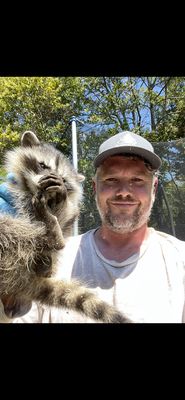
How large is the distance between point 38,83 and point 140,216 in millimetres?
7875

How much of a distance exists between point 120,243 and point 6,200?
60 centimetres

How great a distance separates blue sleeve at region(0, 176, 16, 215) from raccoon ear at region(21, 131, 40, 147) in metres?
0.22

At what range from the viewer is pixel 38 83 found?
9484 mm

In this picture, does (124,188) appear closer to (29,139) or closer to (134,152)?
(134,152)

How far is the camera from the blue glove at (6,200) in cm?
188

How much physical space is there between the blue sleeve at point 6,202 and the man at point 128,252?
0.35 m

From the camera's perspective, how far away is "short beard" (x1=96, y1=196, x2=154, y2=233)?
2137 mm

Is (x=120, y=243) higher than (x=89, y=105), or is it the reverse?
(x=89, y=105)

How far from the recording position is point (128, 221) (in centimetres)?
215

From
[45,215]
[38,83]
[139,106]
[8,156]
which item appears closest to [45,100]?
[38,83]

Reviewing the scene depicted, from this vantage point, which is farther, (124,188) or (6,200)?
(124,188)

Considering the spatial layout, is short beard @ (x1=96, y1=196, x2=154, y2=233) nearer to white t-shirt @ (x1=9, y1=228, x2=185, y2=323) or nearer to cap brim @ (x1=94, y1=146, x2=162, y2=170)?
white t-shirt @ (x1=9, y1=228, x2=185, y2=323)

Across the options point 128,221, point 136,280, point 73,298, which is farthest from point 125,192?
point 73,298

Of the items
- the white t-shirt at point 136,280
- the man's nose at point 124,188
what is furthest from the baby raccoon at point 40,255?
the man's nose at point 124,188
